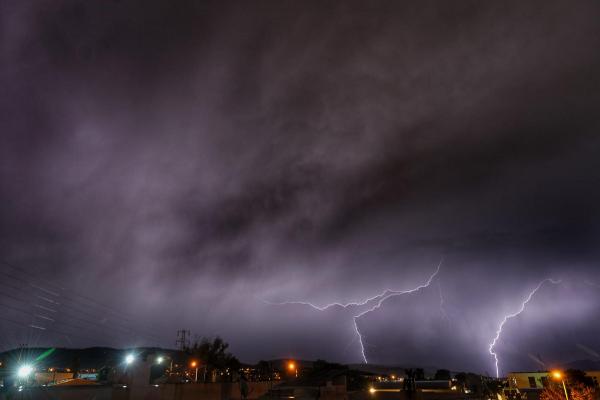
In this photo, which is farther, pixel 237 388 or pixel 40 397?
pixel 237 388

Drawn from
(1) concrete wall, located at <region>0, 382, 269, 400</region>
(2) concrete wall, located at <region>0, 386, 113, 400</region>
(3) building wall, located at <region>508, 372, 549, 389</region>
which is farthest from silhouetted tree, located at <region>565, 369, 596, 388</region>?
(2) concrete wall, located at <region>0, 386, 113, 400</region>

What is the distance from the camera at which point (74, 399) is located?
62.0ft

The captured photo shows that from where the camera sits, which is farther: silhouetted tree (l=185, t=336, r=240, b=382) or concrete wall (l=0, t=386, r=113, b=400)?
silhouetted tree (l=185, t=336, r=240, b=382)

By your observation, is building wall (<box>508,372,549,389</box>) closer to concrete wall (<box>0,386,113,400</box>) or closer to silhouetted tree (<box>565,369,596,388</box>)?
silhouetted tree (<box>565,369,596,388</box>)

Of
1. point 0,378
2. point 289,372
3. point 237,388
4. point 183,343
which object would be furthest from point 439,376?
point 0,378

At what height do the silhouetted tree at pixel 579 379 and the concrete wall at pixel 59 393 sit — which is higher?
the concrete wall at pixel 59 393

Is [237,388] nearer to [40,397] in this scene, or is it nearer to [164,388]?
[164,388]

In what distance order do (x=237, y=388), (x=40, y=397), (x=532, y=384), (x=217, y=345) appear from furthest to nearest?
1. (x=217, y=345)
2. (x=532, y=384)
3. (x=237, y=388)
4. (x=40, y=397)

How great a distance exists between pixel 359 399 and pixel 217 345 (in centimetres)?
5748

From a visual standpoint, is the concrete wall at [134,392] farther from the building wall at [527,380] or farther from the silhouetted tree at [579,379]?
the building wall at [527,380]

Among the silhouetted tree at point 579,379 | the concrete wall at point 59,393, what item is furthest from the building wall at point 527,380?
the concrete wall at point 59,393

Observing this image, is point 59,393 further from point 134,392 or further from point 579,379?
point 579,379

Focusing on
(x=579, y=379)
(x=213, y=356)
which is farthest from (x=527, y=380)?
(x=213, y=356)

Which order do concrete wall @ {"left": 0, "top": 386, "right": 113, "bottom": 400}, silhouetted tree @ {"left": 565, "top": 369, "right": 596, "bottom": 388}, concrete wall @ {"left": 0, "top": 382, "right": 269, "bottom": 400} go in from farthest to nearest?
silhouetted tree @ {"left": 565, "top": 369, "right": 596, "bottom": 388} → concrete wall @ {"left": 0, "top": 382, "right": 269, "bottom": 400} → concrete wall @ {"left": 0, "top": 386, "right": 113, "bottom": 400}
